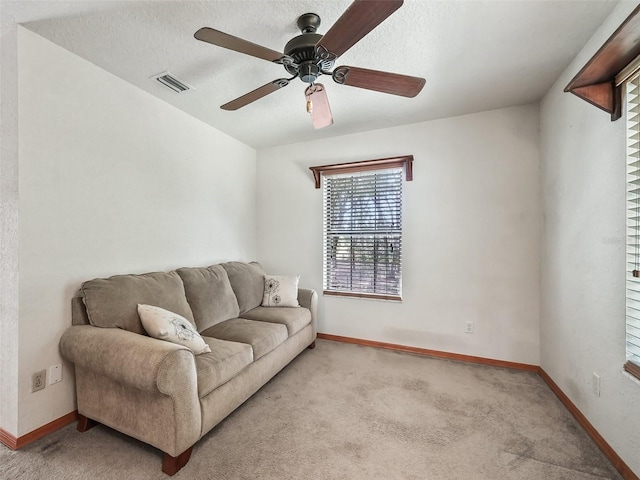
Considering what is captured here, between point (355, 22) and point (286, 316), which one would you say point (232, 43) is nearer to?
point (355, 22)

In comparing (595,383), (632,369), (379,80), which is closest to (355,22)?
(379,80)

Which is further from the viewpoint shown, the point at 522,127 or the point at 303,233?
the point at 303,233

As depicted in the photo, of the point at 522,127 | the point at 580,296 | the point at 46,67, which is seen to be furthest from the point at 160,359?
the point at 522,127

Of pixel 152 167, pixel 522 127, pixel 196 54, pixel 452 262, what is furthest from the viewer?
pixel 452 262

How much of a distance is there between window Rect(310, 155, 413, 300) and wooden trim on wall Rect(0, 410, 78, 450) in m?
2.52

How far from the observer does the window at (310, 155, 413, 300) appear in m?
3.23

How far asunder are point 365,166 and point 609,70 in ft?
6.72

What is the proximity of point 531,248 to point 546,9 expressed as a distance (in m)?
Result: 1.94

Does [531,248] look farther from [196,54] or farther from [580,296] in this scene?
[196,54]

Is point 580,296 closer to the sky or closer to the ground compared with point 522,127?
closer to the ground

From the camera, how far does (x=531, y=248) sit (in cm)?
270

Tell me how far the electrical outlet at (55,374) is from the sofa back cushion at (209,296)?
0.88 m

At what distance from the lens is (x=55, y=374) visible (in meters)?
1.86

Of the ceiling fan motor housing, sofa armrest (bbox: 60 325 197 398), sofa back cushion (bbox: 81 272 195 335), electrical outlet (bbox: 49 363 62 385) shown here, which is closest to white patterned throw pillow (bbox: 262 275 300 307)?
sofa back cushion (bbox: 81 272 195 335)
